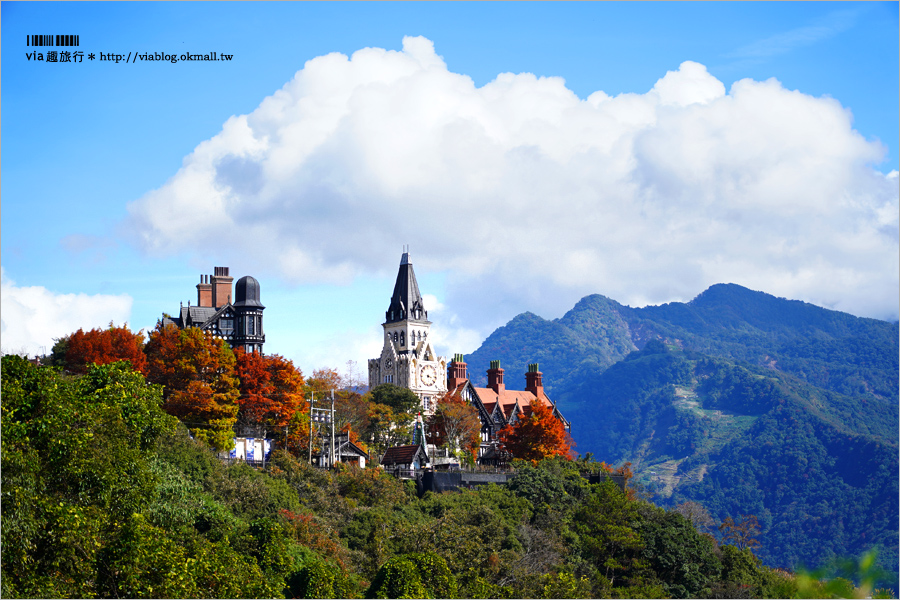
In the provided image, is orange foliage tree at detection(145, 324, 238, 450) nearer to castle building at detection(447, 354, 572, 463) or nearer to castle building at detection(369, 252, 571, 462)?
castle building at detection(447, 354, 572, 463)

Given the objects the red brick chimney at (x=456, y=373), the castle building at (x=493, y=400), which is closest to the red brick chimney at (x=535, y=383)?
the castle building at (x=493, y=400)

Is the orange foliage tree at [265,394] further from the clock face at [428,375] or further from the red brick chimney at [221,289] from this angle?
the clock face at [428,375]

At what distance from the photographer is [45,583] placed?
23625 millimetres

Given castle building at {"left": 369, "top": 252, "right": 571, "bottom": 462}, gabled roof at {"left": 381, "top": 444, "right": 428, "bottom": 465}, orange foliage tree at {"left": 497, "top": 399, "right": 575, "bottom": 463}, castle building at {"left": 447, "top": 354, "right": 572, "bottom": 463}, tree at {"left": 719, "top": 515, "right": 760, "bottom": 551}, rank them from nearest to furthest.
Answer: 1. gabled roof at {"left": 381, "top": 444, "right": 428, "bottom": 465}
2. orange foliage tree at {"left": 497, "top": 399, "right": 575, "bottom": 463}
3. tree at {"left": 719, "top": 515, "right": 760, "bottom": 551}
4. castle building at {"left": 447, "top": 354, "right": 572, "bottom": 463}
5. castle building at {"left": 369, "top": 252, "right": 571, "bottom": 462}

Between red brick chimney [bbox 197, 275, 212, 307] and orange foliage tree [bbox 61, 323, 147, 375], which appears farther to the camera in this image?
red brick chimney [bbox 197, 275, 212, 307]

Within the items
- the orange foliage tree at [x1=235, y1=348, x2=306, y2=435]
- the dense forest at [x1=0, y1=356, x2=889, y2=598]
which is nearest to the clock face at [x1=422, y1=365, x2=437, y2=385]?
the dense forest at [x1=0, y1=356, x2=889, y2=598]

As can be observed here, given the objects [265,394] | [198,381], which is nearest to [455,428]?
[265,394]

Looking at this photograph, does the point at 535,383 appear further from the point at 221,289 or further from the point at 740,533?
the point at 221,289

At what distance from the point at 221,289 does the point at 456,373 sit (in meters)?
35.2

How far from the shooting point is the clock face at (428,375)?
100562 mm

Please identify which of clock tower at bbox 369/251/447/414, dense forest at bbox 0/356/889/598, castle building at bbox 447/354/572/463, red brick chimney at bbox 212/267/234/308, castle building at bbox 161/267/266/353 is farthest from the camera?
clock tower at bbox 369/251/447/414

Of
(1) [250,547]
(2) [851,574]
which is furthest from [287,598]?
(2) [851,574]

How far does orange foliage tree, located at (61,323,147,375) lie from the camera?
197 ft

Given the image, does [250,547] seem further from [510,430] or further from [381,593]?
[510,430]
